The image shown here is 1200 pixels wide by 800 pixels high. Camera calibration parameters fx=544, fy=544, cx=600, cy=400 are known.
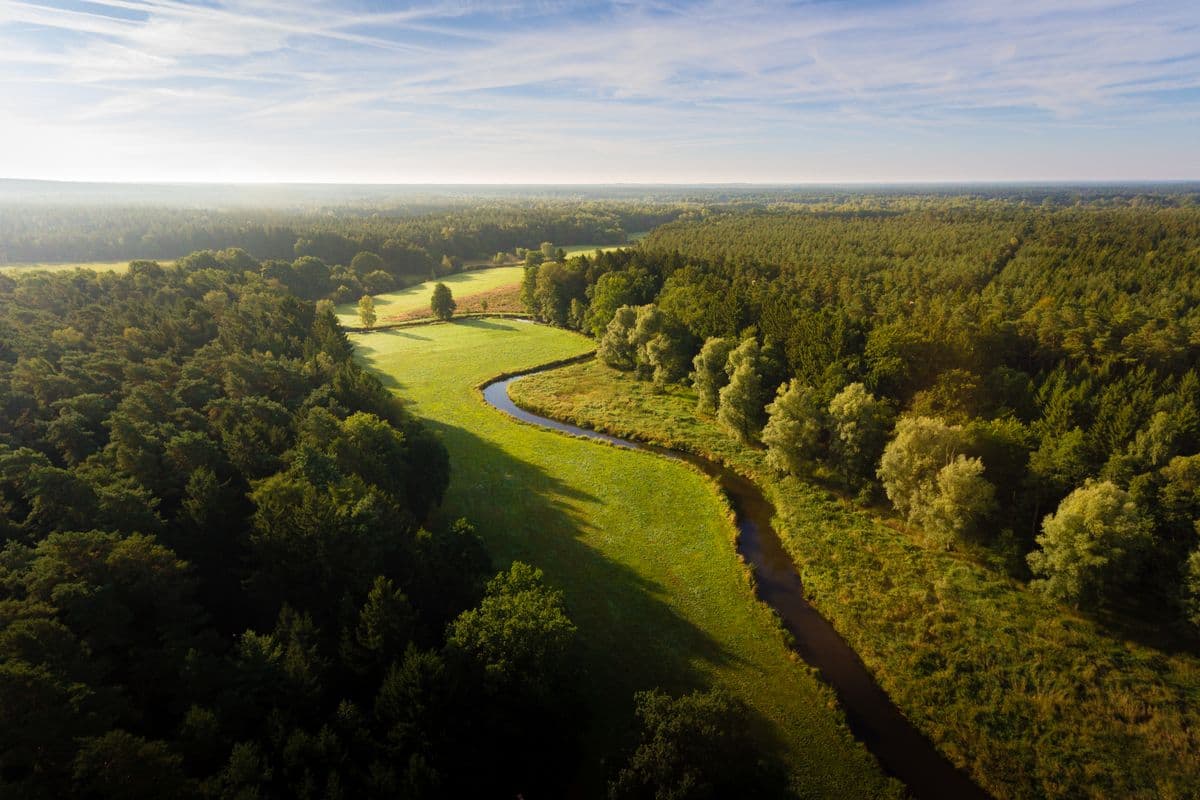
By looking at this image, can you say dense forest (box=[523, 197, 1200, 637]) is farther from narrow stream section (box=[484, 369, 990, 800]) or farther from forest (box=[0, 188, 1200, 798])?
narrow stream section (box=[484, 369, 990, 800])

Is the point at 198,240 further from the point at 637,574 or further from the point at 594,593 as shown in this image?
the point at 637,574

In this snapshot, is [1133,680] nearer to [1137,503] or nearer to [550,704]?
[1137,503]

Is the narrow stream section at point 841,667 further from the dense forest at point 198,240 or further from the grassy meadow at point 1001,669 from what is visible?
the dense forest at point 198,240

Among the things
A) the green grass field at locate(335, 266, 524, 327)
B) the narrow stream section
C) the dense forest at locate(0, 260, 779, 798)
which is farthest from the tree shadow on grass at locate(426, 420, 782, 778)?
the green grass field at locate(335, 266, 524, 327)

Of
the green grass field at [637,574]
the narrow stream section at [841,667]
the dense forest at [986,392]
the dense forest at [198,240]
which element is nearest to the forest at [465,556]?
the dense forest at [986,392]

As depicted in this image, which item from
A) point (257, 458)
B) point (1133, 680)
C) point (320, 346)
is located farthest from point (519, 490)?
point (1133, 680)
